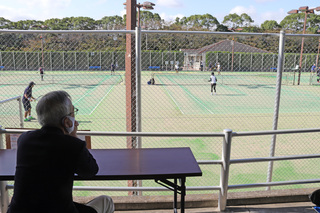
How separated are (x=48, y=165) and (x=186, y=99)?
16.5 m

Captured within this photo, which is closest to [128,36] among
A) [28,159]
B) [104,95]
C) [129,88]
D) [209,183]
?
[129,88]

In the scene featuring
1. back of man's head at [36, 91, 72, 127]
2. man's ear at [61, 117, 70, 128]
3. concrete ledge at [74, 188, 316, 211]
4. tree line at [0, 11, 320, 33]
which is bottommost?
concrete ledge at [74, 188, 316, 211]

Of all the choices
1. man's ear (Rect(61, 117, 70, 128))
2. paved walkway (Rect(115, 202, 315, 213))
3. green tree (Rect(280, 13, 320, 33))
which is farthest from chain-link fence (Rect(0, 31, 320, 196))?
green tree (Rect(280, 13, 320, 33))

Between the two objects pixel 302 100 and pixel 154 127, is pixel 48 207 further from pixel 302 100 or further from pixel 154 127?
pixel 302 100

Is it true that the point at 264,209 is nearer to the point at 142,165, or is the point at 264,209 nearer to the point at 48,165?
the point at 142,165

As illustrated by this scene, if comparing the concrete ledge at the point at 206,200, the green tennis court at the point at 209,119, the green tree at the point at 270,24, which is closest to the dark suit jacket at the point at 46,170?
the concrete ledge at the point at 206,200

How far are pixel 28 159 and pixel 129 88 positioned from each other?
8.52 feet

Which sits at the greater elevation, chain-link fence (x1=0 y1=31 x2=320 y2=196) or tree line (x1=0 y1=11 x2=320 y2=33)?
tree line (x1=0 y1=11 x2=320 y2=33)

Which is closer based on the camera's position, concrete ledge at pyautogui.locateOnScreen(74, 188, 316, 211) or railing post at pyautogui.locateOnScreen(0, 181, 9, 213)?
railing post at pyautogui.locateOnScreen(0, 181, 9, 213)

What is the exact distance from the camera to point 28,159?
1.67 meters

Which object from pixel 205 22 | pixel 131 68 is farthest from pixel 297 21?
pixel 131 68

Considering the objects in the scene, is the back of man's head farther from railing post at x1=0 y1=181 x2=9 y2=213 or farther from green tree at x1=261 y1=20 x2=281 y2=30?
green tree at x1=261 y1=20 x2=281 y2=30

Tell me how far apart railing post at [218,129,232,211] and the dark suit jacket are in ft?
6.39

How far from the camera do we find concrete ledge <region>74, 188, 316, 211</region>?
3568 mm
